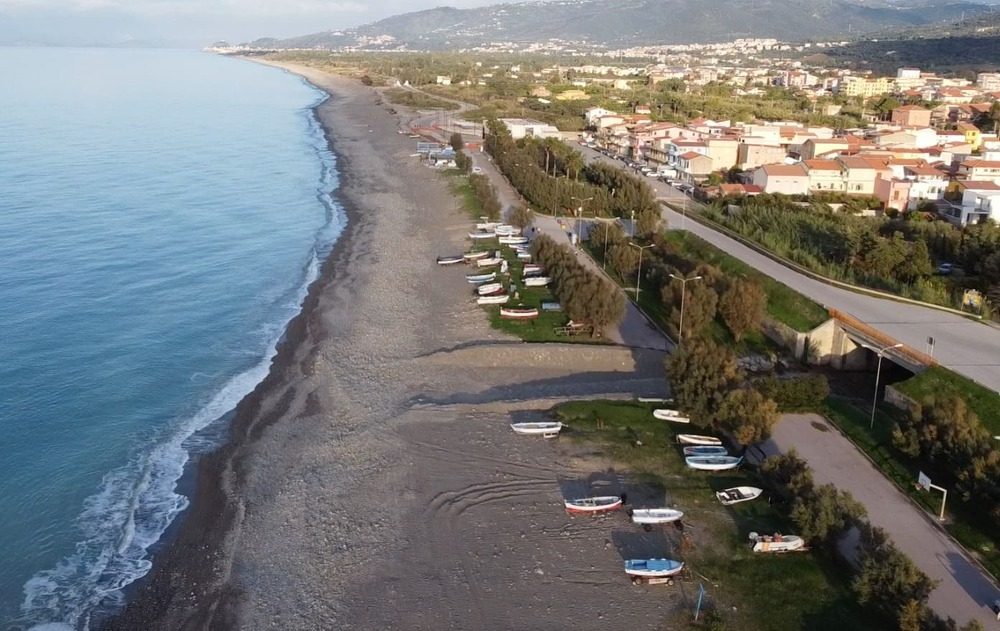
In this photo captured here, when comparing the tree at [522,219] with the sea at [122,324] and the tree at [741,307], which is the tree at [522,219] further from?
the tree at [741,307]

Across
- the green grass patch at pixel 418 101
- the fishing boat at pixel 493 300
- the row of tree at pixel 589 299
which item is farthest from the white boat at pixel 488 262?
the green grass patch at pixel 418 101

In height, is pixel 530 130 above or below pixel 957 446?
above

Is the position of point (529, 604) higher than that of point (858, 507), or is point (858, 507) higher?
point (858, 507)

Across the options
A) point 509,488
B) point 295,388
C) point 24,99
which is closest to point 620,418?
point 509,488

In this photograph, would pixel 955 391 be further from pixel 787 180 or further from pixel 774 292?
pixel 787 180

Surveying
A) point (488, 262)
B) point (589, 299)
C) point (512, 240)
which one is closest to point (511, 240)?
point (512, 240)

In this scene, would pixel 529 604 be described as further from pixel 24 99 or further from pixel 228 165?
pixel 24 99
